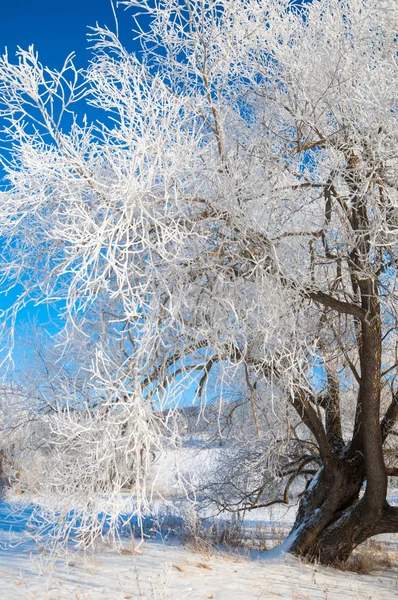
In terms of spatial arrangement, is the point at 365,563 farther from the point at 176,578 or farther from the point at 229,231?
the point at 229,231

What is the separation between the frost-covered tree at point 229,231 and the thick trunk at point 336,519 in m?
0.02

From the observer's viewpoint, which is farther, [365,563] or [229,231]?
[365,563]

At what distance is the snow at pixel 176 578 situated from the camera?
5012 millimetres

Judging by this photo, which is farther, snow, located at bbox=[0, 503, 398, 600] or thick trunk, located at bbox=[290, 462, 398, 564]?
thick trunk, located at bbox=[290, 462, 398, 564]

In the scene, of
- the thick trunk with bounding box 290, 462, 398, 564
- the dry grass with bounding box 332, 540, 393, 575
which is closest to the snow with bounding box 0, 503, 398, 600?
the dry grass with bounding box 332, 540, 393, 575

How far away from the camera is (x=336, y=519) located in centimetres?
762

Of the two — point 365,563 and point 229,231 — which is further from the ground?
point 229,231

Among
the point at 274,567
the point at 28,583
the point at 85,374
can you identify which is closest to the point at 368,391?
the point at 274,567

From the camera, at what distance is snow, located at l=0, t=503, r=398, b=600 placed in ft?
16.4

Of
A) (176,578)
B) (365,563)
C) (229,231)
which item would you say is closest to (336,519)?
(365,563)

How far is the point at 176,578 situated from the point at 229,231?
342 centimetres

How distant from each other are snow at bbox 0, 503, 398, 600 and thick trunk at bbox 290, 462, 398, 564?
1.05ft

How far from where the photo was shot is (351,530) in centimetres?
734

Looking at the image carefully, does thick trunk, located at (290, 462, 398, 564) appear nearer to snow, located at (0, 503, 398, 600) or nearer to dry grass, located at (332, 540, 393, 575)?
dry grass, located at (332, 540, 393, 575)
